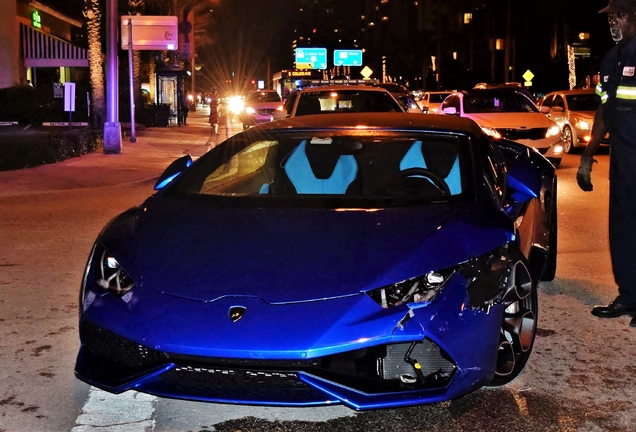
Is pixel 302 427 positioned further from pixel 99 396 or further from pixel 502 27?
pixel 502 27

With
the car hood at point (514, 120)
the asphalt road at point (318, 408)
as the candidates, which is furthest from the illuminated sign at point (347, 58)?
the asphalt road at point (318, 408)

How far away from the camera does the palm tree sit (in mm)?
28906

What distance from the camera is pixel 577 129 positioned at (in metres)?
21.8

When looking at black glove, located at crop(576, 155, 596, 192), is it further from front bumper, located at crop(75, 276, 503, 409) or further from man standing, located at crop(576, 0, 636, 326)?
front bumper, located at crop(75, 276, 503, 409)

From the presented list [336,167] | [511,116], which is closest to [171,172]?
[336,167]

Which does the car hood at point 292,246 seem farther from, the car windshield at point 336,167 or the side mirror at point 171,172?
the side mirror at point 171,172

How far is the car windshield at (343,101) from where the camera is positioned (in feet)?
51.8

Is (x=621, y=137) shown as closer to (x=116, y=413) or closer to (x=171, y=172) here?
(x=171, y=172)

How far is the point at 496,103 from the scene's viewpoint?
1906 cm

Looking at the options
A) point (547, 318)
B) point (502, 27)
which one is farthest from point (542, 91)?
point (547, 318)

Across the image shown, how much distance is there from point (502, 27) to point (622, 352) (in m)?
99.1

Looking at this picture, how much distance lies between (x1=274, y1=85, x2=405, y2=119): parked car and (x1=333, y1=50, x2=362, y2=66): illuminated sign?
57.7 meters

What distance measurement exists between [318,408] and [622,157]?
290 cm

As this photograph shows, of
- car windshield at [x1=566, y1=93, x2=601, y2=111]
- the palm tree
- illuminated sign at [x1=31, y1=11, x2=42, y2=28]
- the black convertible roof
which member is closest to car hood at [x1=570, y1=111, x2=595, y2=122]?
car windshield at [x1=566, y1=93, x2=601, y2=111]
